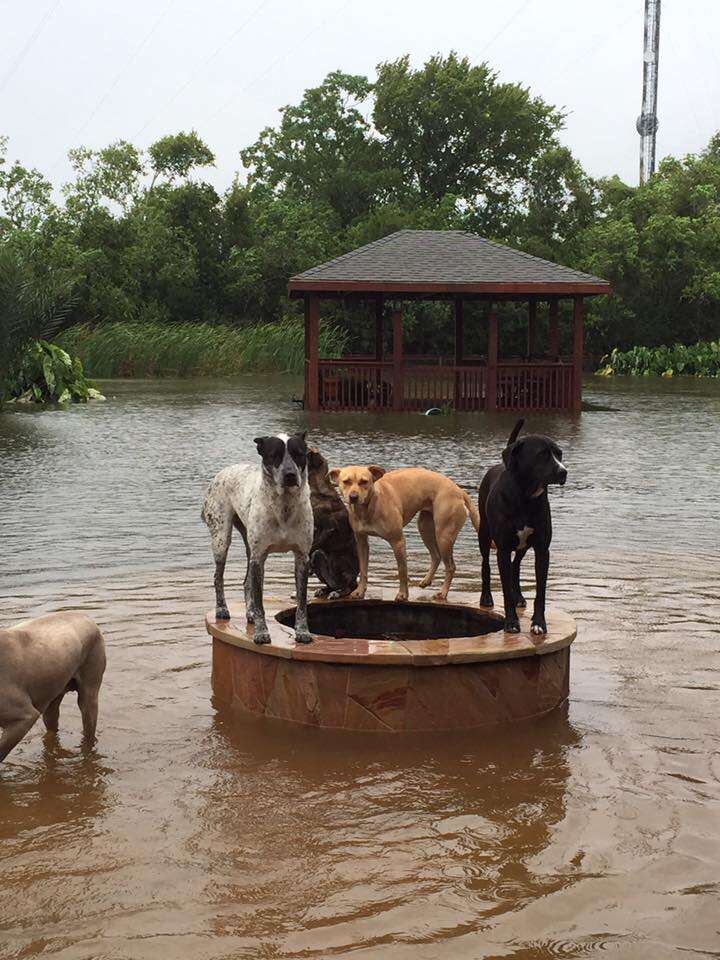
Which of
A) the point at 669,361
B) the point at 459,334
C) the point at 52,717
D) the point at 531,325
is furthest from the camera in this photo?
the point at 669,361

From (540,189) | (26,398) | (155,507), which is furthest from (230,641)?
(540,189)

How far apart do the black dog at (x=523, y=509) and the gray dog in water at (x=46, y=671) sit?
207 cm

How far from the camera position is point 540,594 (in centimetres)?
630

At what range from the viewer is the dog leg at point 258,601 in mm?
6117

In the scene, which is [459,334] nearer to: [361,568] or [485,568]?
[361,568]

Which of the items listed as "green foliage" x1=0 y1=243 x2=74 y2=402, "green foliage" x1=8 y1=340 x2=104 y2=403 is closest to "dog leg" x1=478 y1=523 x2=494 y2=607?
"green foliage" x1=0 y1=243 x2=74 y2=402

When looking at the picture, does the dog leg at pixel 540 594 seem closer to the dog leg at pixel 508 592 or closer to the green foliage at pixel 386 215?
the dog leg at pixel 508 592

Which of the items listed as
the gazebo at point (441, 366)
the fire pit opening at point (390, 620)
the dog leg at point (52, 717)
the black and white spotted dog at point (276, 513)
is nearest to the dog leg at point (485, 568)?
the fire pit opening at point (390, 620)

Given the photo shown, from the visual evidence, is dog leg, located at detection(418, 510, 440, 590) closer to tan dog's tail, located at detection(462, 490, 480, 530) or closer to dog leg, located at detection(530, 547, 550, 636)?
tan dog's tail, located at detection(462, 490, 480, 530)

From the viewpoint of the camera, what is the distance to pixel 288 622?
6895 millimetres

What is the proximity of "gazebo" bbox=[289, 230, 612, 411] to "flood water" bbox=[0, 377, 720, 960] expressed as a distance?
65.9 feet

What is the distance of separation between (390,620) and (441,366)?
2430 centimetres

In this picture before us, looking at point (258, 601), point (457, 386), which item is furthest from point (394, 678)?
point (457, 386)

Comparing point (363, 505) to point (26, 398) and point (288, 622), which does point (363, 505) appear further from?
point (26, 398)
